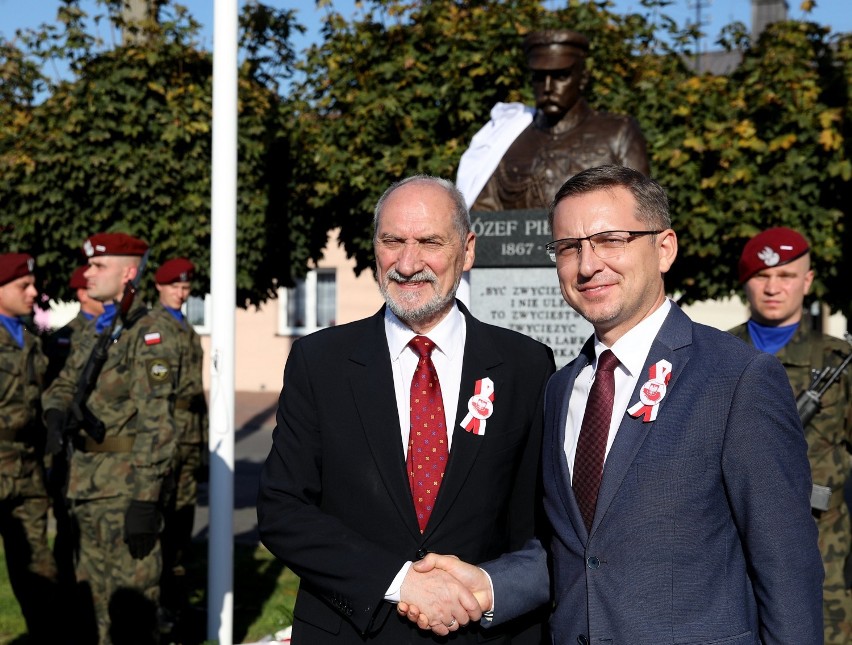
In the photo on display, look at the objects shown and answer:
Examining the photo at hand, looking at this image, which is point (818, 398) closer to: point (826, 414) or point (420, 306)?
point (826, 414)

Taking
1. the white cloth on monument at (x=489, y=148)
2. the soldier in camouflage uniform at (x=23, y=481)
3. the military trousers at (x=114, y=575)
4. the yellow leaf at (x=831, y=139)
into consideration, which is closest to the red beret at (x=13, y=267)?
the soldier in camouflage uniform at (x=23, y=481)

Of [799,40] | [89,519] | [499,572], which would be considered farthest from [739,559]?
[799,40]

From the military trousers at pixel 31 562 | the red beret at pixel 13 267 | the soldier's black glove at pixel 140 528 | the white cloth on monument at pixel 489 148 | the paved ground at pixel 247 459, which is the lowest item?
the paved ground at pixel 247 459

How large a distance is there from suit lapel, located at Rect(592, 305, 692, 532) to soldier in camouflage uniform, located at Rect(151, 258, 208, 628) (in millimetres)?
5171

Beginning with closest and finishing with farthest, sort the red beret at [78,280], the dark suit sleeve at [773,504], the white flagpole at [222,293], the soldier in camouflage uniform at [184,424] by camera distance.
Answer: the dark suit sleeve at [773,504] → the white flagpole at [222,293] → the soldier in camouflage uniform at [184,424] → the red beret at [78,280]

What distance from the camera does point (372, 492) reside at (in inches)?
96.1

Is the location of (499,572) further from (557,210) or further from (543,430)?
(557,210)

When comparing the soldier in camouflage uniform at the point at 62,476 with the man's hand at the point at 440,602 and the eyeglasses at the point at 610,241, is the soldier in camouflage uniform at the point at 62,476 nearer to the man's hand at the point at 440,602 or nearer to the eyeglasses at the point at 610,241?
the man's hand at the point at 440,602

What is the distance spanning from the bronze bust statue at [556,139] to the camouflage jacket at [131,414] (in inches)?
81.7

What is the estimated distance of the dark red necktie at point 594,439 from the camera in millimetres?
2199

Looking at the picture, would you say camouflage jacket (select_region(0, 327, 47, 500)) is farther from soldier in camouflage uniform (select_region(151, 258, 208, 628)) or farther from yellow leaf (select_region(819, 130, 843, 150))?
yellow leaf (select_region(819, 130, 843, 150))

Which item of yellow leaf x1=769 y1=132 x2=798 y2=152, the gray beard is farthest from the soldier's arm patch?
yellow leaf x1=769 y1=132 x2=798 y2=152

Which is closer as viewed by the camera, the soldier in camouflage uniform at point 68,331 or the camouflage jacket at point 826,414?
the camouflage jacket at point 826,414

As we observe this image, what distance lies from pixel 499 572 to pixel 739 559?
0.58m
